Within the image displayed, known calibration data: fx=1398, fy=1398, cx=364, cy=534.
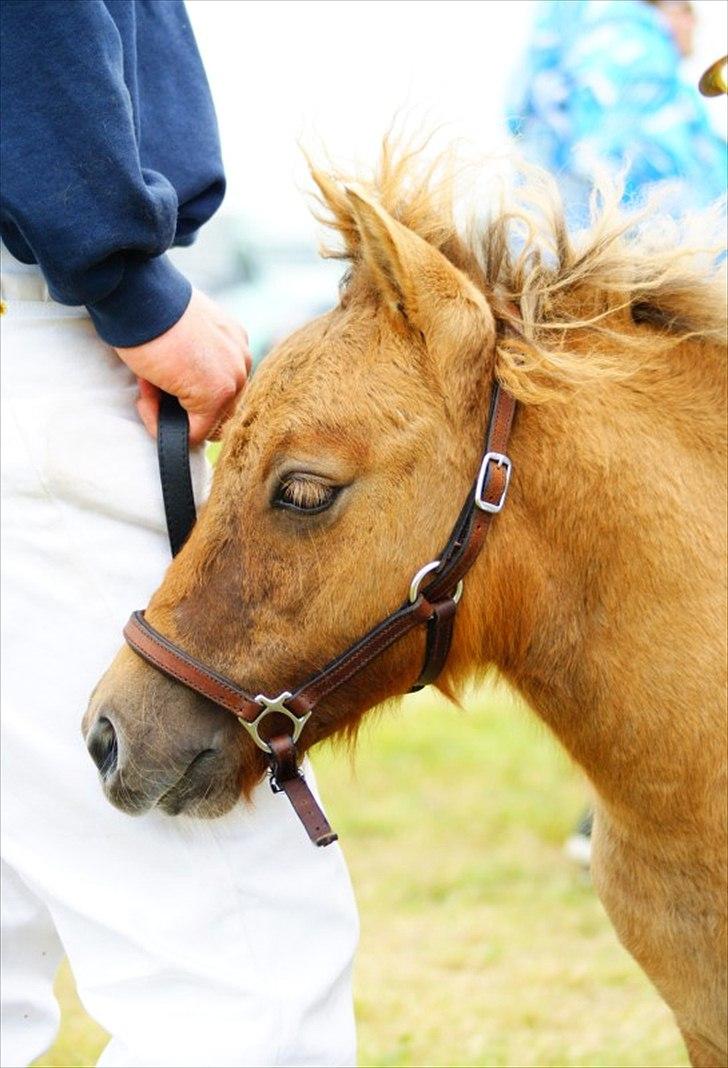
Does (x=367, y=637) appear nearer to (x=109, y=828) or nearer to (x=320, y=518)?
(x=320, y=518)

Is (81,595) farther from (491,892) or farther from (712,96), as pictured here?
(491,892)

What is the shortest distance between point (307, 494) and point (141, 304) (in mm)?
503

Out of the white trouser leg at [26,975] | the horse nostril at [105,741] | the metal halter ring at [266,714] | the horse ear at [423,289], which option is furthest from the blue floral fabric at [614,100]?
the white trouser leg at [26,975]

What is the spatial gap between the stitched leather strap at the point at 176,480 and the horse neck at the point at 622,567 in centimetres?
60

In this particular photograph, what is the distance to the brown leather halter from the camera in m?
2.54

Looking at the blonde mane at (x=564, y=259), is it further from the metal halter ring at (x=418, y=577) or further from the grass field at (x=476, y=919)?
the grass field at (x=476, y=919)

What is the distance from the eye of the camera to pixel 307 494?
252 cm

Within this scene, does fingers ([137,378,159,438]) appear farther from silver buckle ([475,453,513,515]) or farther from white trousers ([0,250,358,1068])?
silver buckle ([475,453,513,515])

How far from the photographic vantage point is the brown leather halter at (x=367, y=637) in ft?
8.34

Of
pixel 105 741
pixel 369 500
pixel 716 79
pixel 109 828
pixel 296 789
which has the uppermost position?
pixel 716 79

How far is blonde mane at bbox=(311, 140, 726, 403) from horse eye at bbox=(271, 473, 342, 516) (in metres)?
0.44

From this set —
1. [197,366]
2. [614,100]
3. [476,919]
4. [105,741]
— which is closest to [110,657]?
[105,741]

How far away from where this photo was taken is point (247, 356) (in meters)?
2.95

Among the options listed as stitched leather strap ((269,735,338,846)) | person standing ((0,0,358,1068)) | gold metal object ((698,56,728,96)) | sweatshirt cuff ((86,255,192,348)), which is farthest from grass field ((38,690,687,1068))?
gold metal object ((698,56,728,96))
